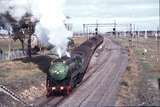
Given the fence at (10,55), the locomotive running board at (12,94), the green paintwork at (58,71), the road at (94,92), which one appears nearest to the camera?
the road at (94,92)

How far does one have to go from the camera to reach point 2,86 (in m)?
39.8

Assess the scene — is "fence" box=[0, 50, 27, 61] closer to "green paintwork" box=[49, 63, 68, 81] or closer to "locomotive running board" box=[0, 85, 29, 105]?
"green paintwork" box=[49, 63, 68, 81]

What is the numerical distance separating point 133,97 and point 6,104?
421 inches

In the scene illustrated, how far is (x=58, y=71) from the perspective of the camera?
41.9 metres

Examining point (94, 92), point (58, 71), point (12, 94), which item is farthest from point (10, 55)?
point (12, 94)

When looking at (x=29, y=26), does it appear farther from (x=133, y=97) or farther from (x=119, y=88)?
(x=133, y=97)

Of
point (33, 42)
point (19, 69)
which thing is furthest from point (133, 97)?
point (33, 42)

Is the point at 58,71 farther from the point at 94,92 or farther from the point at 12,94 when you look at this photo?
the point at 12,94

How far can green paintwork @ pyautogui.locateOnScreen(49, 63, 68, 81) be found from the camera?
41.8m

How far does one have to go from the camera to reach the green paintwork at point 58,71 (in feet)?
137

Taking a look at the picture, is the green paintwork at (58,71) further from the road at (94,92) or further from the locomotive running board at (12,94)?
the locomotive running board at (12,94)

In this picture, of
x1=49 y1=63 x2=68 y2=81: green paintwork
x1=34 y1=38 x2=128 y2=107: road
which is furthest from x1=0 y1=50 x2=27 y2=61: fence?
x1=49 y1=63 x2=68 y2=81: green paintwork

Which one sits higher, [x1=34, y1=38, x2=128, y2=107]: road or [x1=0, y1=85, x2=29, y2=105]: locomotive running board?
[x1=0, y1=85, x2=29, y2=105]: locomotive running board

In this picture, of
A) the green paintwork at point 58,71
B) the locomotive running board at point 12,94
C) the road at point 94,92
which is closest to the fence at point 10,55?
the road at point 94,92
